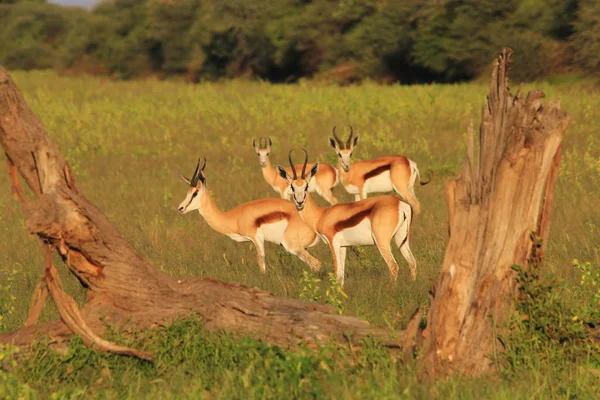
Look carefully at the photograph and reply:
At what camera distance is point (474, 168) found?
4938mm

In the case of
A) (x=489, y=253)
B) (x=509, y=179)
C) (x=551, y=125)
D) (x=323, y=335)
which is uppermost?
(x=551, y=125)

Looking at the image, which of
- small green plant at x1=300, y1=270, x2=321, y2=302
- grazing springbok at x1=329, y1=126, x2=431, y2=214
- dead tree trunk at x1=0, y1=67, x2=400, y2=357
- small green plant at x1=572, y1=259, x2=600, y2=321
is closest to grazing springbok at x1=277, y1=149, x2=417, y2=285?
small green plant at x1=300, y1=270, x2=321, y2=302

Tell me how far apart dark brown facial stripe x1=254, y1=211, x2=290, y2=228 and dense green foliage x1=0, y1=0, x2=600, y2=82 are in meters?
24.6

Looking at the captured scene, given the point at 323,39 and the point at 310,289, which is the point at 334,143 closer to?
the point at 310,289

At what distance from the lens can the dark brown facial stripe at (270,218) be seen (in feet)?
29.3

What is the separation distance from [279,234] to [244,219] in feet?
1.62

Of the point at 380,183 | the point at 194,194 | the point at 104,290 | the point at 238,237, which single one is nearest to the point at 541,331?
the point at 104,290

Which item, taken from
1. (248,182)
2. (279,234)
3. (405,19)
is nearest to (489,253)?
(279,234)

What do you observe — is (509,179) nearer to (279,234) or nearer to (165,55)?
(279,234)

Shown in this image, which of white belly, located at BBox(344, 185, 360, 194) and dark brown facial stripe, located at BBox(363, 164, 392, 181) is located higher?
dark brown facial stripe, located at BBox(363, 164, 392, 181)

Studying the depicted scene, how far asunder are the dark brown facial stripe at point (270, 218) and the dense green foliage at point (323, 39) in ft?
80.8

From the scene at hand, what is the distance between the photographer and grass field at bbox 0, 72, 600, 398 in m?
4.73

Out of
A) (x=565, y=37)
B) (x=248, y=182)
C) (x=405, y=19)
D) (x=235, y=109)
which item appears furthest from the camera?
(x=405, y=19)

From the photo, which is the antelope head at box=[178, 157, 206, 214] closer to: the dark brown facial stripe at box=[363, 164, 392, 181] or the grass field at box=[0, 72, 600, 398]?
the grass field at box=[0, 72, 600, 398]
